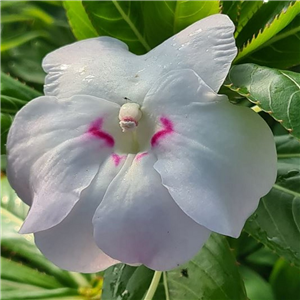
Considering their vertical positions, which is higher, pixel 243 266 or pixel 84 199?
pixel 84 199

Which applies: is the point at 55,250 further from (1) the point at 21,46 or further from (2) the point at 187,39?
(1) the point at 21,46

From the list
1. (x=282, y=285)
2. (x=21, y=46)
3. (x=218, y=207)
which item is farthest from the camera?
(x=21, y=46)

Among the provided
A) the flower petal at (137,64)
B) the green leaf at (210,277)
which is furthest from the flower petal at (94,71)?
the green leaf at (210,277)

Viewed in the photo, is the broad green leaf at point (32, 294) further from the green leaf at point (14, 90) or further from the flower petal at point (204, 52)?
the flower petal at point (204, 52)

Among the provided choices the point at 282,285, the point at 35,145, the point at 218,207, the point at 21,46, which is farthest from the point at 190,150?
the point at 21,46

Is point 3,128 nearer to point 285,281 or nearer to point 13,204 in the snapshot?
point 13,204

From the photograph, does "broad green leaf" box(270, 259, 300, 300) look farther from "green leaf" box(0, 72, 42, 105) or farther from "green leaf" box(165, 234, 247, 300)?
"green leaf" box(0, 72, 42, 105)

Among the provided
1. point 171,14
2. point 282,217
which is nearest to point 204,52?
point 171,14
